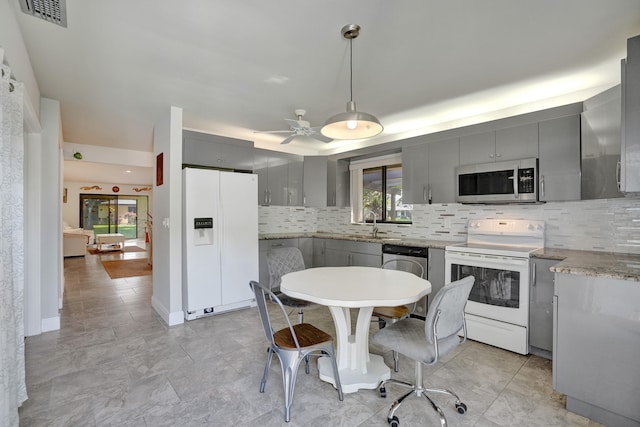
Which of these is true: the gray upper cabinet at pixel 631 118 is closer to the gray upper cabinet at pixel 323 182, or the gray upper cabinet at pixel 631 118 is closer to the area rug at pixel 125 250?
the gray upper cabinet at pixel 323 182

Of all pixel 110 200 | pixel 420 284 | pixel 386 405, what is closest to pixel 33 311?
pixel 386 405

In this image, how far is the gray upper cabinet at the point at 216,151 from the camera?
3854 mm

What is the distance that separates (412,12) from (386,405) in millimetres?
2492

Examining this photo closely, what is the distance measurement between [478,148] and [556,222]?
107 centimetres

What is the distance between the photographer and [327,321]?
351cm

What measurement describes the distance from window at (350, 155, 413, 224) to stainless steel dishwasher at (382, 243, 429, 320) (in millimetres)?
741

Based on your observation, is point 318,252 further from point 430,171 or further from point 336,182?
point 430,171

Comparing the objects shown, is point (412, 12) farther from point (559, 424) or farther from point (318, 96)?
point (559, 424)

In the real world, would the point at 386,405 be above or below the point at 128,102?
below

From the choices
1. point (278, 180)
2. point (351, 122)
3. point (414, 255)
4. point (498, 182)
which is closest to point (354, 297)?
point (351, 122)

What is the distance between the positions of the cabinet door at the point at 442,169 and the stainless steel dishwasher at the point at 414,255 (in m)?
0.67

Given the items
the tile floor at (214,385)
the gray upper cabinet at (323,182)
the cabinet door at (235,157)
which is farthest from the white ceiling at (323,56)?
the tile floor at (214,385)

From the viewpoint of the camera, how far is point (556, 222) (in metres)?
3.07

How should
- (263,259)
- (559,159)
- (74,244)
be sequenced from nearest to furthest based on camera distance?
1. (559,159)
2. (263,259)
3. (74,244)
